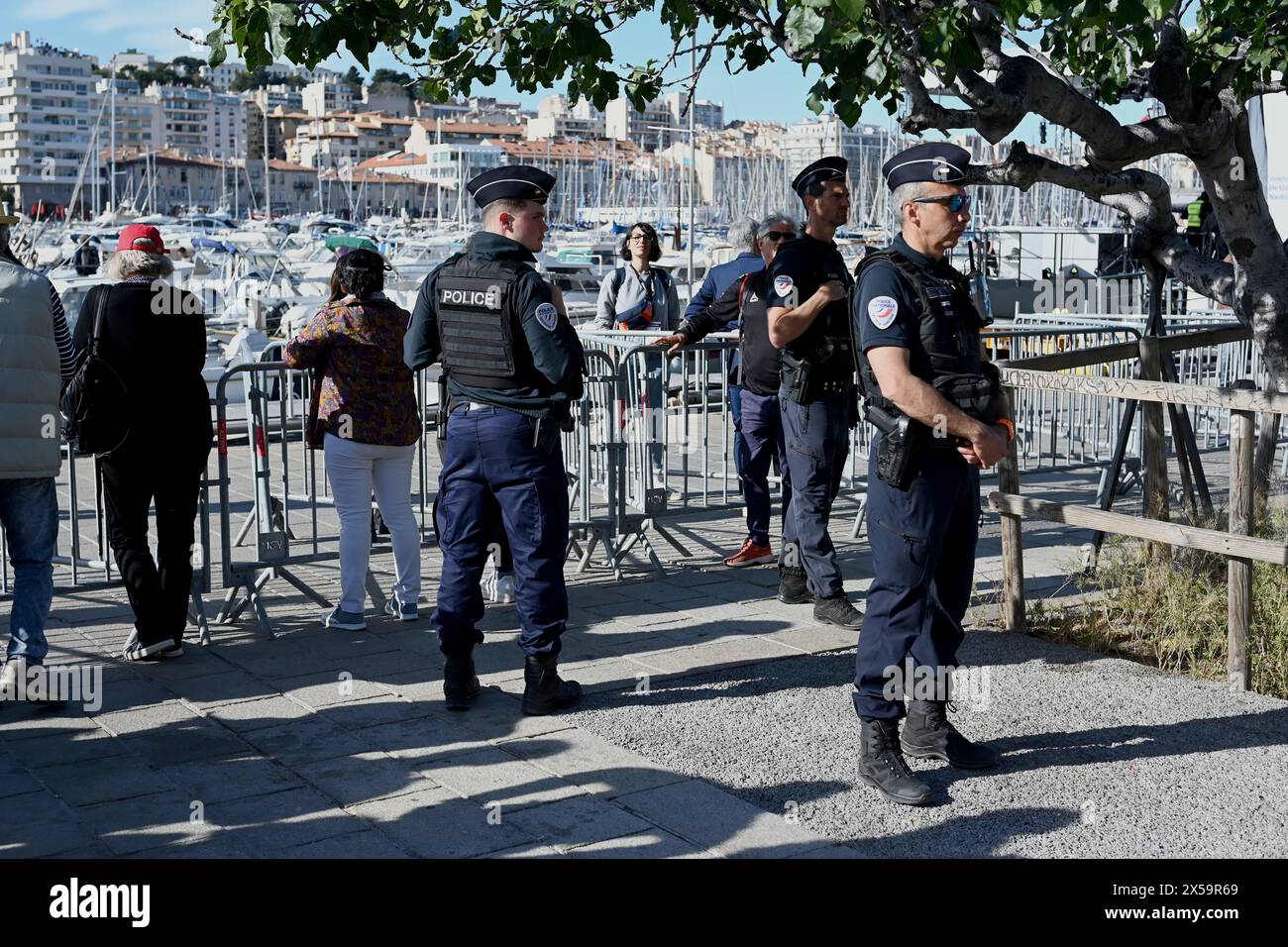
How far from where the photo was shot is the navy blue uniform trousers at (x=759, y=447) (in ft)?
27.4

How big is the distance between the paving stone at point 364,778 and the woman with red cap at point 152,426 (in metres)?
1.74

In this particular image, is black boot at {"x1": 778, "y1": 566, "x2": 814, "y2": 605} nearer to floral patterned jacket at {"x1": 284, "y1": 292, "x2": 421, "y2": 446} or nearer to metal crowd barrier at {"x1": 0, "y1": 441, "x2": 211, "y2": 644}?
floral patterned jacket at {"x1": 284, "y1": 292, "x2": 421, "y2": 446}

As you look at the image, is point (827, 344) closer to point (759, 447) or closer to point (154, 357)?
point (759, 447)

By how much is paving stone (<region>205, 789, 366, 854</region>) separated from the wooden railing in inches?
139

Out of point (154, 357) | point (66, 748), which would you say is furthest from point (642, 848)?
point (154, 357)

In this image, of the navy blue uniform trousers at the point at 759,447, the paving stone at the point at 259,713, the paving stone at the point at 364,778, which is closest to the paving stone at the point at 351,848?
the paving stone at the point at 364,778

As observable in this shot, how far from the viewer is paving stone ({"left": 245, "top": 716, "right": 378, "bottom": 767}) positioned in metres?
5.55

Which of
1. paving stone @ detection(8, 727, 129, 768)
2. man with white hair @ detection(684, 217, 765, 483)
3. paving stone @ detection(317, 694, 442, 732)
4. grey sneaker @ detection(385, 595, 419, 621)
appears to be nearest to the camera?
paving stone @ detection(8, 727, 129, 768)

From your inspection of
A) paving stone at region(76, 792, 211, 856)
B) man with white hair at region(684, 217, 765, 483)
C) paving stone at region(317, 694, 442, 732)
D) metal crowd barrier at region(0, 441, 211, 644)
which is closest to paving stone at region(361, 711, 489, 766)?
paving stone at region(317, 694, 442, 732)

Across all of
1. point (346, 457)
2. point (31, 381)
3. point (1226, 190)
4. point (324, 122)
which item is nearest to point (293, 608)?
point (346, 457)

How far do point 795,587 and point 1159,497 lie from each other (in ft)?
6.21

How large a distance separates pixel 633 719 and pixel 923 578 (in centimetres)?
144

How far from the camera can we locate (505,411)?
231 inches
